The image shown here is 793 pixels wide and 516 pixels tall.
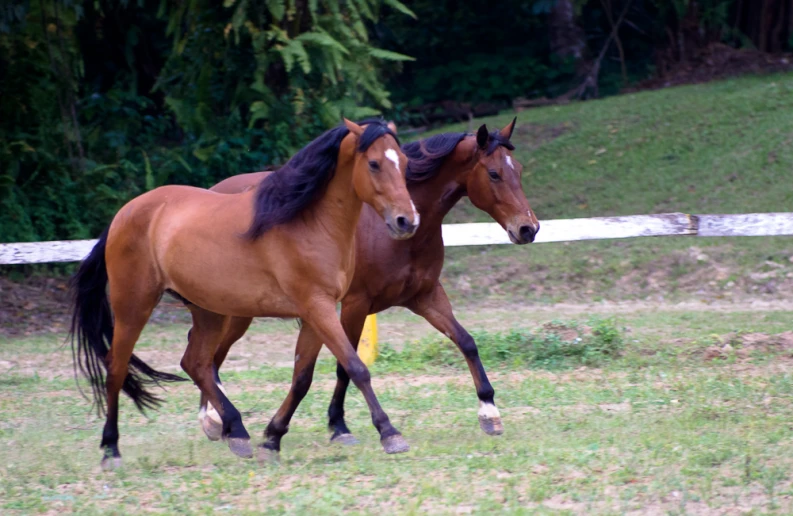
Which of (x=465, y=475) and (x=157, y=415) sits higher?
(x=465, y=475)

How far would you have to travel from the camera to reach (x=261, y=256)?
5.41 metres

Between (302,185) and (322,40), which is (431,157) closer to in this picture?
(302,185)

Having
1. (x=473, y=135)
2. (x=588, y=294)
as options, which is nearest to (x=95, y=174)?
(x=588, y=294)

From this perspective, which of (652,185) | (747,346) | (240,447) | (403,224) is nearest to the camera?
(403,224)

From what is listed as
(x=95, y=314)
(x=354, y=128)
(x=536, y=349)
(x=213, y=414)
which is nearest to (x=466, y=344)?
(x=354, y=128)

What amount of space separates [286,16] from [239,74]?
1.01m

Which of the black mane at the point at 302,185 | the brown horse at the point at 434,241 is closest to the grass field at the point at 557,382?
the brown horse at the point at 434,241

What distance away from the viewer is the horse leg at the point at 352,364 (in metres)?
Result: 5.11

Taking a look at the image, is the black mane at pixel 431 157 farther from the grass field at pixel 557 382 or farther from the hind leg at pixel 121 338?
the hind leg at pixel 121 338

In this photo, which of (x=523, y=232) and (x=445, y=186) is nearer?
(x=523, y=232)

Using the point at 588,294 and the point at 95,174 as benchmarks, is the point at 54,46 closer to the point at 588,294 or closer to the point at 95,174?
the point at 95,174

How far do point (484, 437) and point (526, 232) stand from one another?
1.25 meters

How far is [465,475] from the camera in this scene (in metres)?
4.78

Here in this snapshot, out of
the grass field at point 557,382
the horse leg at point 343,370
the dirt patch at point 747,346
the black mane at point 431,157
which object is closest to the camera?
the grass field at point 557,382
